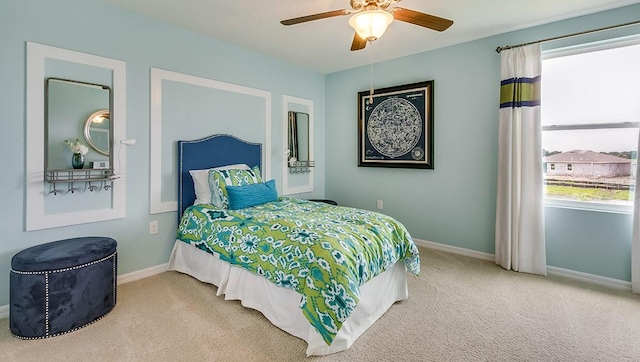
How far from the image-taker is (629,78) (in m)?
2.74

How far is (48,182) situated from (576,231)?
4.78 m

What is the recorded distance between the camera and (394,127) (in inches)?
167

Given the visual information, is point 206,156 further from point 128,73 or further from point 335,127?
point 335,127

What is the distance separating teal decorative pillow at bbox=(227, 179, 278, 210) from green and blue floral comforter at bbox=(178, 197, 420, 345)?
0.37 feet

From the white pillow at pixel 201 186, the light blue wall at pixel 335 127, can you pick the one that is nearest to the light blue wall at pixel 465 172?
the light blue wall at pixel 335 127

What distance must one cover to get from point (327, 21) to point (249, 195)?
6.31 feet

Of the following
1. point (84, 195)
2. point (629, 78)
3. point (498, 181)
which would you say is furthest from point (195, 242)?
point (629, 78)

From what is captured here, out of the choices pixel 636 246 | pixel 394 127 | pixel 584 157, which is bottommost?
pixel 636 246

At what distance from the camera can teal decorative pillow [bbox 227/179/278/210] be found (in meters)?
2.96

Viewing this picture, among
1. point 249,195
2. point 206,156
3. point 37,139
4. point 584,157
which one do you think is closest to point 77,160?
point 37,139

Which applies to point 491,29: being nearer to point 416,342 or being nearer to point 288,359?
point 416,342

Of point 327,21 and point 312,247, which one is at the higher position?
point 327,21

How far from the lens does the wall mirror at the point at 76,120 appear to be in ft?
7.90

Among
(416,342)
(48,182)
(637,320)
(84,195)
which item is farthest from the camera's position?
(84,195)
